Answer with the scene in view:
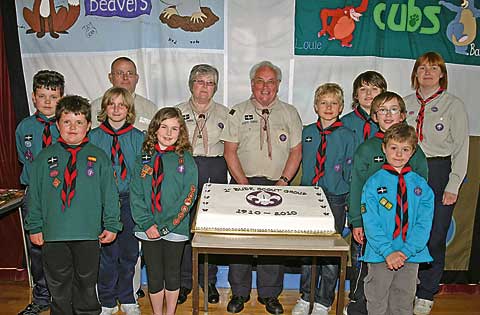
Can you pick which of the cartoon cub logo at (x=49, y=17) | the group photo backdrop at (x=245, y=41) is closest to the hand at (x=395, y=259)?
the group photo backdrop at (x=245, y=41)

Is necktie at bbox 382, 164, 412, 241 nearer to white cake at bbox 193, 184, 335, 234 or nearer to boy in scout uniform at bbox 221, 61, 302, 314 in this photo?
white cake at bbox 193, 184, 335, 234

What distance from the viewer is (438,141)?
3834 mm

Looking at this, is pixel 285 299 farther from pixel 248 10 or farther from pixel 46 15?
pixel 46 15

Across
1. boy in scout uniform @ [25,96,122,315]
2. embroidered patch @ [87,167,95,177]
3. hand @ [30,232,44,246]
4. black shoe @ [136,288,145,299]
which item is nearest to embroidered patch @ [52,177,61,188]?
boy in scout uniform @ [25,96,122,315]

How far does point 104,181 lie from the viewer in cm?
322

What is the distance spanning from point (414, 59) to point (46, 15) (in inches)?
103

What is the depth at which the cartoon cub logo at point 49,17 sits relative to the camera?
4.04 metres

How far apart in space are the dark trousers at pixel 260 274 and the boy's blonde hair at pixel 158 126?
67 cm

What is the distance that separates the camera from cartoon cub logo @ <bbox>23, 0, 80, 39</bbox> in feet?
13.2

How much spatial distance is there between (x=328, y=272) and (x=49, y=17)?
8.49 ft

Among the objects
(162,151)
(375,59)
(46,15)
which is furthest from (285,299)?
(46,15)

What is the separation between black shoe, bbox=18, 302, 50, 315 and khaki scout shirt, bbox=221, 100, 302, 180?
1.61 meters

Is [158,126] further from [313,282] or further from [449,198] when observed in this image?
[449,198]

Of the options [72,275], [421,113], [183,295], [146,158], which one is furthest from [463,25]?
[72,275]
